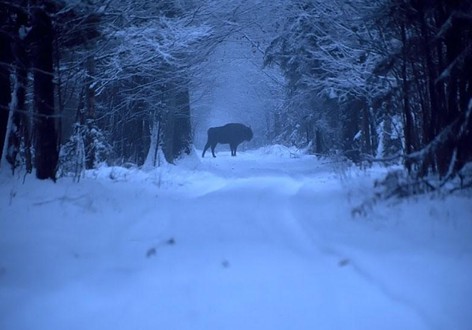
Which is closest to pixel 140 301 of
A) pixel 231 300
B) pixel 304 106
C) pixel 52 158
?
pixel 231 300

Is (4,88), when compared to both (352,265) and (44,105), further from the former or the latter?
(352,265)

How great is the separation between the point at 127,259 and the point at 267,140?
126 feet

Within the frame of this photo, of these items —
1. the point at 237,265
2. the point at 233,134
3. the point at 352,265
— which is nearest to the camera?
the point at 352,265

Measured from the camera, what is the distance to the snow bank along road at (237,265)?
2.11 meters

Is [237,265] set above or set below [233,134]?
below

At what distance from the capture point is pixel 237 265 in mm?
2852

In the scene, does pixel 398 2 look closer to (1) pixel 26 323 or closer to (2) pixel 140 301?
(2) pixel 140 301

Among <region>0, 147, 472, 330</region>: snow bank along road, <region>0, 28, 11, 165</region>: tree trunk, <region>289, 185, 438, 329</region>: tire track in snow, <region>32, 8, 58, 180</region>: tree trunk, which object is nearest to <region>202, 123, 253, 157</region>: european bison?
<region>32, 8, 58, 180</region>: tree trunk

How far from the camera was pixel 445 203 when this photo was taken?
12.2 ft

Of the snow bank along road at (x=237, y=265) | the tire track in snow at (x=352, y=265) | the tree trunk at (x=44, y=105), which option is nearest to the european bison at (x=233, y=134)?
the tree trunk at (x=44, y=105)

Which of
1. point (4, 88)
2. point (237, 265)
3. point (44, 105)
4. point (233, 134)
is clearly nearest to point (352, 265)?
point (237, 265)

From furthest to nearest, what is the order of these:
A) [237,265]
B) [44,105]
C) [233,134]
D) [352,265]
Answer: [233,134]
[44,105]
[237,265]
[352,265]

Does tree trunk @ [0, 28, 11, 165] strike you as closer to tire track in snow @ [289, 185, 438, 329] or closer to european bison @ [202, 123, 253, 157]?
tire track in snow @ [289, 185, 438, 329]

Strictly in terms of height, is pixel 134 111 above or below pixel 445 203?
above
